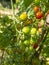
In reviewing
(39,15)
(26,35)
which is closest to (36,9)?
(39,15)

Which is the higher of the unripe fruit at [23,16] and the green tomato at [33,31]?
the unripe fruit at [23,16]

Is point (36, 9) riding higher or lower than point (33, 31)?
higher

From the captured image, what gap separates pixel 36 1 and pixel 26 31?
0.17 meters

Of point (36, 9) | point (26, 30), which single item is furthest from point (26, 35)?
point (36, 9)

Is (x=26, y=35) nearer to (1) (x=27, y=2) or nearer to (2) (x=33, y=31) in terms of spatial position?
(2) (x=33, y=31)

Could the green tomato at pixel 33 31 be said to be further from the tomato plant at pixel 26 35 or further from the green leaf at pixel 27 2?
the green leaf at pixel 27 2

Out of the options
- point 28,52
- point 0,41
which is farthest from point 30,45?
point 0,41

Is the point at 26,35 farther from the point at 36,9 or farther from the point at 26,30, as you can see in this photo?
the point at 36,9

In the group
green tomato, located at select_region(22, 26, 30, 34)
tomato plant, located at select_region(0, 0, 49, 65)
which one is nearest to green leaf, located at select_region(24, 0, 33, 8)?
tomato plant, located at select_region(0, 0, 49, 65)

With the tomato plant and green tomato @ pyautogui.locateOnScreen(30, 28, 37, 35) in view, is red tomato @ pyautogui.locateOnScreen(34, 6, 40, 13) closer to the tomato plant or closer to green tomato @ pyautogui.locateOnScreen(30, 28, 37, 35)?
the tomato plant

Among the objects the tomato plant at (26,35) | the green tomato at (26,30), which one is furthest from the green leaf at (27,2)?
the green tomato at (26,30)

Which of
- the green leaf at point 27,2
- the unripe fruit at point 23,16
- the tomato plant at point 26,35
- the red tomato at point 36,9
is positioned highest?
the green leaf at point 27,2

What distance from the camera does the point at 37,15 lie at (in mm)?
1496

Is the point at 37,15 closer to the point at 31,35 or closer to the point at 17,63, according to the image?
the point at 31,35
